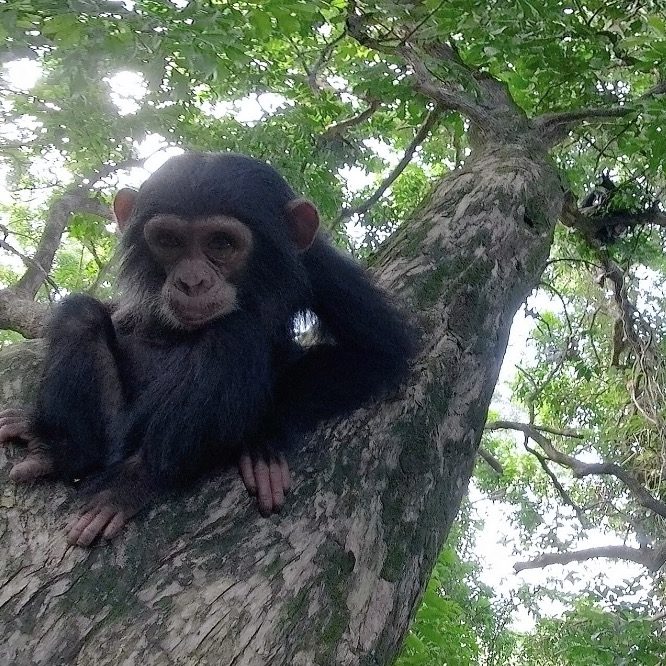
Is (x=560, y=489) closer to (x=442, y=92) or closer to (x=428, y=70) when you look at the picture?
(x=442, y=92)

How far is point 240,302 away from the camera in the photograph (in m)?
2.55

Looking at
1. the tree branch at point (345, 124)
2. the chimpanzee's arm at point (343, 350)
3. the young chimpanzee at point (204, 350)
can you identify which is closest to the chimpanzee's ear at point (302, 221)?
the young chimpanzee at point (204, 350)

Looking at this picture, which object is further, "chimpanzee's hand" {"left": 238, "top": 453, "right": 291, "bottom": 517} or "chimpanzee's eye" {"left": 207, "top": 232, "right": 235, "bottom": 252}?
"chimpanzee's eye" {"left": 207, "top": 232, "right": 235, "bottom": 252}

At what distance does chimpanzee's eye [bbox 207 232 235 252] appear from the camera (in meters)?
2.49

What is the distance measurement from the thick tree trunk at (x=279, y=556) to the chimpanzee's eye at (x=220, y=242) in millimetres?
749

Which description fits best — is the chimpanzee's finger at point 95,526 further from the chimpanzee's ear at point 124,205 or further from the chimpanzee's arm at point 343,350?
the chimpanzee's ear at point 124,205

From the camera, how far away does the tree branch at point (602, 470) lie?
278 inches

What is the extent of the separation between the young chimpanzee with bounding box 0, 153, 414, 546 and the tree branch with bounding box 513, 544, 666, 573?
23.4ft

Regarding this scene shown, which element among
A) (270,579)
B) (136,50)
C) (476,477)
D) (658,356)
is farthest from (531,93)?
(476,477)

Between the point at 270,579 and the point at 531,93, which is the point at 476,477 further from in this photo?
the point at 270,579

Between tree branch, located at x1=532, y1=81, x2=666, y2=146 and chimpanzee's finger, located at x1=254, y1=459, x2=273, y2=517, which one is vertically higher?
tree branch, located at x1=532, y1=81, x2=666, y2=146

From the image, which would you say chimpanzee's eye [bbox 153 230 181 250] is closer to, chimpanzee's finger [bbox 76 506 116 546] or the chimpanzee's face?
the chimpanzee's face

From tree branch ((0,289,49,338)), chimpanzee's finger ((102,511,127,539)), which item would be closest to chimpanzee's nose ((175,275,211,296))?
chimpanzee's finger ((102,511,127,539))

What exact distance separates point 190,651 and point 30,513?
667mm
